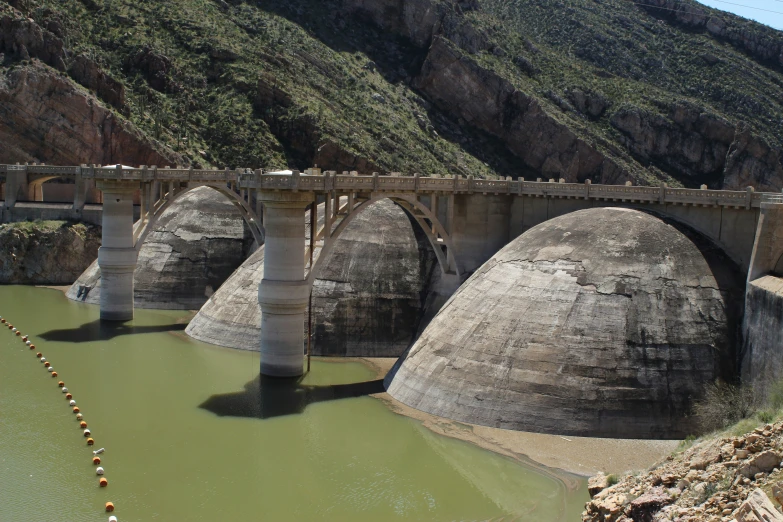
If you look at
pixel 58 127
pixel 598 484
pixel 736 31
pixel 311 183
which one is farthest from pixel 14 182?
pixel 736 31

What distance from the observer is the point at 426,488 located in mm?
26297

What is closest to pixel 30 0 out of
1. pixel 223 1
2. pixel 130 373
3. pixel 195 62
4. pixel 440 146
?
pixel 195 62

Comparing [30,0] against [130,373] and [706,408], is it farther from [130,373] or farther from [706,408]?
[706,408]

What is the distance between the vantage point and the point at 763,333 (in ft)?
95.4

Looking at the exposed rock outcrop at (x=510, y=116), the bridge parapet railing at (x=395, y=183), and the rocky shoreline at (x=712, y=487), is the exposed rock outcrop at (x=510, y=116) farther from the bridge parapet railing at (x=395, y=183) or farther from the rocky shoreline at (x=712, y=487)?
the rocky shoreline at (x=712, y=487)

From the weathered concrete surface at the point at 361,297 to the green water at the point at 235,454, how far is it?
172 cm

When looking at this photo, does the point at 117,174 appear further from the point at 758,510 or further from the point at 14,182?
the point at 758,510

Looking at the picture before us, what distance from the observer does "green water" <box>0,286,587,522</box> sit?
24.6 meters

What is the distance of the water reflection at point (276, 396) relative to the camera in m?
33.0

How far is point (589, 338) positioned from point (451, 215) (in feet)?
40.5

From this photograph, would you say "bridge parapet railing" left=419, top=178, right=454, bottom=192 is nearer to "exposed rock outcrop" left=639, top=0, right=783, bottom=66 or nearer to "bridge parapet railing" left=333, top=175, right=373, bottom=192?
"bridge parapet railing" left=333, top=175, right=373, bottom=192

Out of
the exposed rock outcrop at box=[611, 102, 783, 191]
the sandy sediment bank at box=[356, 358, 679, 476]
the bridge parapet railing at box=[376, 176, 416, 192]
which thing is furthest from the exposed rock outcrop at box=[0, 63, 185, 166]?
the sandy sediment bank at box=[356, 358, 679, 476]

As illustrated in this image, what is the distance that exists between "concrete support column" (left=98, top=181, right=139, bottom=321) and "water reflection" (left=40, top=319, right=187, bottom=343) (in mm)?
1033

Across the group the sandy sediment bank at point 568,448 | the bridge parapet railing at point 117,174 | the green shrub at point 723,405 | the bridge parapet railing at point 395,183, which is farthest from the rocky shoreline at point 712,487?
the bridge parapet railing at point 117,174
